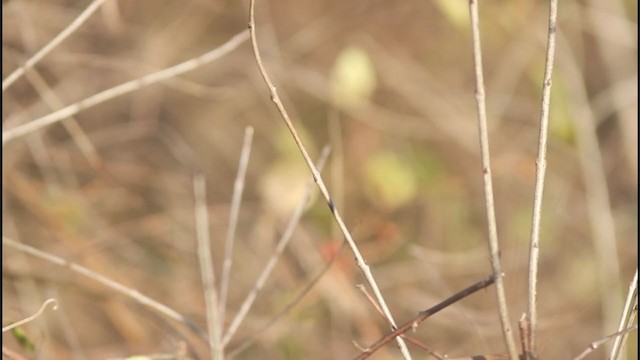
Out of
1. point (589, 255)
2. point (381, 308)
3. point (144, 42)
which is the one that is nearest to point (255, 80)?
point (144, 42)

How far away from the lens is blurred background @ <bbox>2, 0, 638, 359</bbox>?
6.64 feet

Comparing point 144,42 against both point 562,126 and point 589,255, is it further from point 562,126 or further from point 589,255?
point 589,255

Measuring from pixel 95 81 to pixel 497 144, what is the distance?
96 centimetres

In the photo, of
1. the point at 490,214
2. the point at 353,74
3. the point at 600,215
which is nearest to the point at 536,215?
the point at 490,214

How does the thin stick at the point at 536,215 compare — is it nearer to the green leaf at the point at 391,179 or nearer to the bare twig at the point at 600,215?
the bare twig at the point at 600,215

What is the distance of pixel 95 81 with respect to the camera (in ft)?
7.54

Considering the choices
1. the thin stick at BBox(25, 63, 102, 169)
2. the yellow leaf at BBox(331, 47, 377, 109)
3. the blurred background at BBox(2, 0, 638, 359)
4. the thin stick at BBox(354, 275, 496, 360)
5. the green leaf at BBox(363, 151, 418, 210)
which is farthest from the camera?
the green leaf at BBox(363, 151, 418, 210)

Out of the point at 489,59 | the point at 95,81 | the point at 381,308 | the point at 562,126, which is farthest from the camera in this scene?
the point at 489,59

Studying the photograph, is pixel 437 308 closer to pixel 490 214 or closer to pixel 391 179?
pixel 490 214

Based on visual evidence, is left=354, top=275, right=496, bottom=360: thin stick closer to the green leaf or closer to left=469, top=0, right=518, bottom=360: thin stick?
left=469, top=0, right=518, bottom=360: thin stick

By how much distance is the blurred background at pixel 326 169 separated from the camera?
2.03 m

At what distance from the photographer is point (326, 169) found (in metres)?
2.49

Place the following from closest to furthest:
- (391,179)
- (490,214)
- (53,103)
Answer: (490,214) → (53,103) → (391,179)

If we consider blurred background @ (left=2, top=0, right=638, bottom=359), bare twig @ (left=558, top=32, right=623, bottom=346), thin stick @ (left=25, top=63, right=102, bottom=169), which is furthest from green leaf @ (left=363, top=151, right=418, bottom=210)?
thin stick @ (left=25, top=63, right=102, bottom=169)
